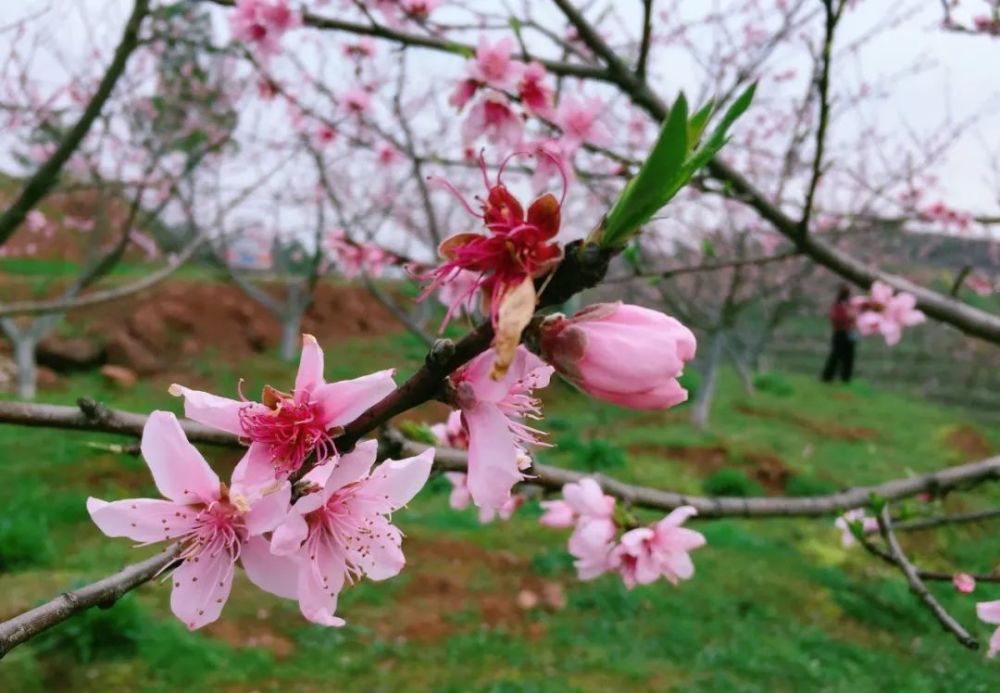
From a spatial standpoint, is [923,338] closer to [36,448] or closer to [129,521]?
[36,448]

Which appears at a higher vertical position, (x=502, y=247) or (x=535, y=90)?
(x=535, y=90)

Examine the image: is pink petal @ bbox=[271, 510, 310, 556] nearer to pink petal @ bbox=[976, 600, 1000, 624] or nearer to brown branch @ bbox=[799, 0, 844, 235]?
pink petal @ bbox=[976, 600, 1000, 624]

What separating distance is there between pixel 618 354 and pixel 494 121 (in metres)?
1.60

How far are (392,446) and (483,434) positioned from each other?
1.28 feet

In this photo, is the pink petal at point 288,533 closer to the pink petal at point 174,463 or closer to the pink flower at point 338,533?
the pink flower at point 338,533

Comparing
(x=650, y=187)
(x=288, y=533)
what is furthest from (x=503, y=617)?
(x=650, y=187)

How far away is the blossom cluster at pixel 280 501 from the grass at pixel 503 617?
1077mm

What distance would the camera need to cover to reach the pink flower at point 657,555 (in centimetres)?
160

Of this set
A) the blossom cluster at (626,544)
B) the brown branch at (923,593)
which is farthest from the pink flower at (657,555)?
the brown branch at (923,593)

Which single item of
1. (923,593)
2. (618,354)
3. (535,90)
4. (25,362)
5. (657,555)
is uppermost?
(535,90)

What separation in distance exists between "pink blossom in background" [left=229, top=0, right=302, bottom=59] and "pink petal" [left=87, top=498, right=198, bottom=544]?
2060 mm

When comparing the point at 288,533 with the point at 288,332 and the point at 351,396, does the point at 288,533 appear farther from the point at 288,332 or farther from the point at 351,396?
the point at 288,332

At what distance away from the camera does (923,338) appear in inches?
596

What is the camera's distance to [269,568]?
78cm
